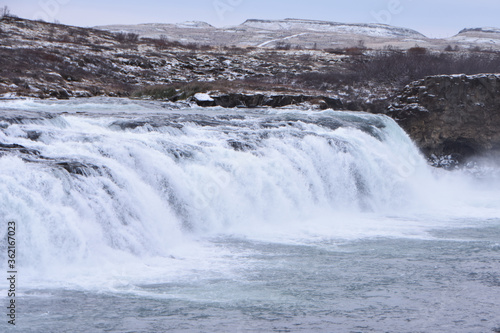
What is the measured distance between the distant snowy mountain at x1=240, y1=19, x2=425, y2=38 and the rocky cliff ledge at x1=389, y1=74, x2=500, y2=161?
284 ft

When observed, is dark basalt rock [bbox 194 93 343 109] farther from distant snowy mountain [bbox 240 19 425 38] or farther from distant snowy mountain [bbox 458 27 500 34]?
distant snowy mountain [bbox 458 27 500 34]

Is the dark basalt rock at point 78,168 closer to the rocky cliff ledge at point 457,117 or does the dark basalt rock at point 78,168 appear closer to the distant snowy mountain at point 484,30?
the rocky cliff ledge at point 457,117

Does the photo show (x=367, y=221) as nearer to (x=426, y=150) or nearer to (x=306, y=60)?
(x=426, y=150)

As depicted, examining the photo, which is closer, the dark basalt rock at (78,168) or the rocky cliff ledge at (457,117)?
the dark basalt rock at (78,168)

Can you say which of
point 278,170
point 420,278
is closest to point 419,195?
point 278,170

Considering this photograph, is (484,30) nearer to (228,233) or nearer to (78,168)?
(228,233)

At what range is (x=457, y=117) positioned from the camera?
103 feet

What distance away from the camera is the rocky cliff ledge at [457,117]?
31422mm

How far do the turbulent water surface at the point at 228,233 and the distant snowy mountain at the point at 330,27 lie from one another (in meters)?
99.0

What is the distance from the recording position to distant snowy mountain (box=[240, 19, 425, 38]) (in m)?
118

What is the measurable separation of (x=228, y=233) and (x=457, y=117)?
19.3m

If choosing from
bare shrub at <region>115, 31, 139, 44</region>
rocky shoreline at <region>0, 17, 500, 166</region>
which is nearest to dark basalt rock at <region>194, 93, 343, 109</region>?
rocky shoreline at <region>0, 17, 500, 166</region>

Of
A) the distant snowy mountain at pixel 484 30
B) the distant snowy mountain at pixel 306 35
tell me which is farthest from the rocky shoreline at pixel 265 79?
the distant snowy mountain at pixel 484 30

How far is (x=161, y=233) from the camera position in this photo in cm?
1388
